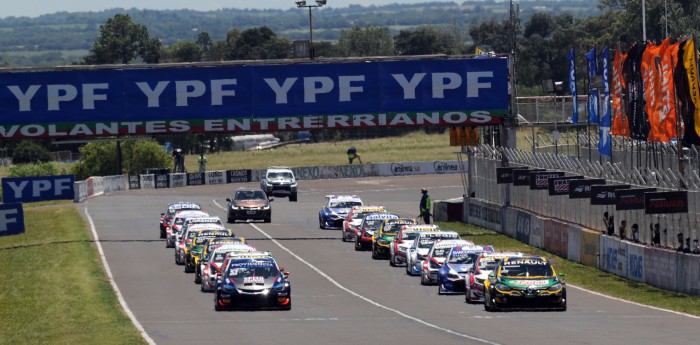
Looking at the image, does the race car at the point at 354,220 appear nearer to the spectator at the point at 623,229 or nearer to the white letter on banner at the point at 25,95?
the white letter on banner at the point at 25,95

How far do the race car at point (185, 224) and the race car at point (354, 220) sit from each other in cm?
632

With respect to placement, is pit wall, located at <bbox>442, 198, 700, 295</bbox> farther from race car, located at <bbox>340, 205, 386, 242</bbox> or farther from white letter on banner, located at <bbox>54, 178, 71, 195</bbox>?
white letter on banner, located at <bbox>54, 178, 71, 195</bbox>

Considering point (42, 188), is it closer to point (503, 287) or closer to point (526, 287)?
point (503, 287)

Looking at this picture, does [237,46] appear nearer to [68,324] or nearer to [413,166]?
[413,166]

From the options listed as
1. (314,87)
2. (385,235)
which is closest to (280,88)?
(314,87)

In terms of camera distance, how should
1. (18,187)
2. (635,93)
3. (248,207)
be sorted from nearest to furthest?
1. (635,93)
2. (248,207)
3. (18,187)

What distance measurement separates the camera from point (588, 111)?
173 feet

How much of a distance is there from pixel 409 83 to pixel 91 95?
41.1ft

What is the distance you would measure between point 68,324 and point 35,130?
978 inches

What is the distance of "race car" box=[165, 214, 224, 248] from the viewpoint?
4794 cm

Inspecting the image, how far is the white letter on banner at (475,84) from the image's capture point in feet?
183

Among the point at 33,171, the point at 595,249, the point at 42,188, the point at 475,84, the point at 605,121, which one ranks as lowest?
the point at 33,171

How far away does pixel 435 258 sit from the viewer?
124 feet

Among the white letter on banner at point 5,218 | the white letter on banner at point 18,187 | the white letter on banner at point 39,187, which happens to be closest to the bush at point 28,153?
the white letter on banner at point 39,187
